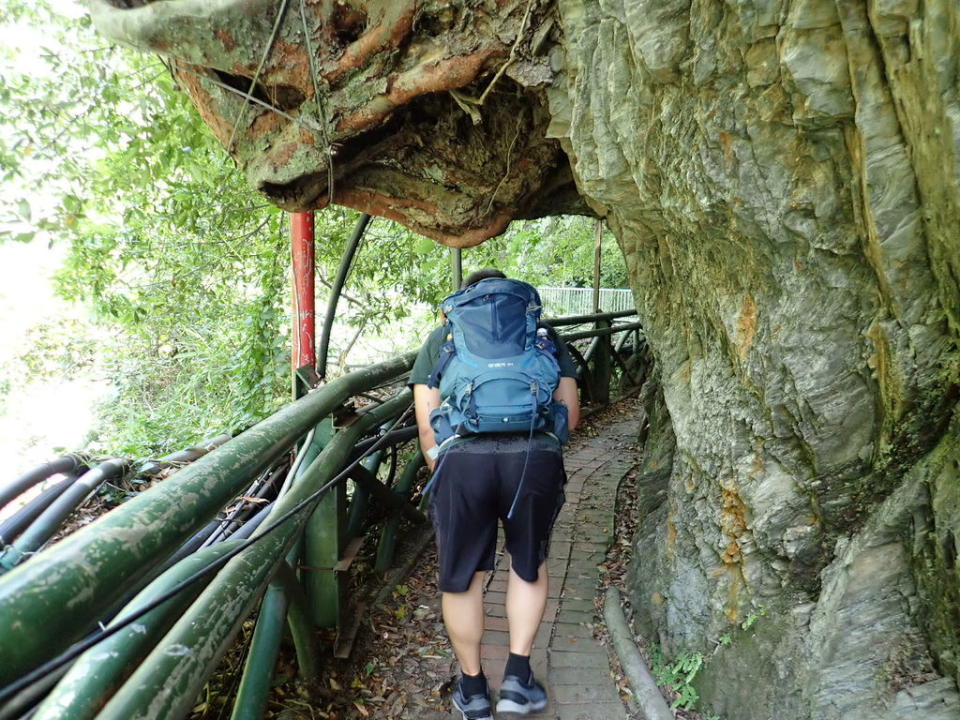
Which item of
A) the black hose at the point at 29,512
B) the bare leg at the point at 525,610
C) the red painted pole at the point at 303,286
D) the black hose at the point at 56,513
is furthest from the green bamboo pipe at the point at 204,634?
the red painted pole at the point at 303,286

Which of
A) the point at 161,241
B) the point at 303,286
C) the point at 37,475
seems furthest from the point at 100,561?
the point at 161,241

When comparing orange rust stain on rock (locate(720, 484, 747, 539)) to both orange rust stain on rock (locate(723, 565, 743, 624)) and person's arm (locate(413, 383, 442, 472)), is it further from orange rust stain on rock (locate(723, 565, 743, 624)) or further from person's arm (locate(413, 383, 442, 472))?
person's arm (locate(413, 383, 442, 472))

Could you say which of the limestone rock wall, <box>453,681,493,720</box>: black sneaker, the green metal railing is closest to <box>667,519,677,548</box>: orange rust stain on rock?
the limestone rock wall

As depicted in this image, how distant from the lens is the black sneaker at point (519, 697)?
263 centimetres

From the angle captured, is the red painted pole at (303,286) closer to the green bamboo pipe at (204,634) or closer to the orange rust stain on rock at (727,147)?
the green bamboo pipe at (204,634)

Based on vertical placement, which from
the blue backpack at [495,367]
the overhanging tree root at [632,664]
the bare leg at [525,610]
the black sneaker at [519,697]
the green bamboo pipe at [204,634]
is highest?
the blue backpack at [495,367]

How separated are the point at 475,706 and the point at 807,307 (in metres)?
1.97

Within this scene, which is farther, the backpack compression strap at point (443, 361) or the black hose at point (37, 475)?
the black hose at point (37, 475)

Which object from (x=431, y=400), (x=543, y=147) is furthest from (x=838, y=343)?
(x=543, y=147)

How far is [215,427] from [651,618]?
518 centimetres

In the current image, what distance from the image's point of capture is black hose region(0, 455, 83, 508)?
11.7 ft

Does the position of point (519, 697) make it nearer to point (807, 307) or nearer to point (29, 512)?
point (807, 307)

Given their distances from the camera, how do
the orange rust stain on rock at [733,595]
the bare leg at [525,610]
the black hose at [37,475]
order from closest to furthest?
the orange rust stain on rock at [733,595] → the bare leg at [525,610] → the black hose at [37,475]

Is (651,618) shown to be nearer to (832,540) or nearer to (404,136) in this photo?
(832,540)
